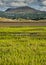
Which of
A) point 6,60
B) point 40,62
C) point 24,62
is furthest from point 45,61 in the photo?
point 6,60

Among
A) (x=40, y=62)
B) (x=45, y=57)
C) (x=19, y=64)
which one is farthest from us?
(x=45, y=57)

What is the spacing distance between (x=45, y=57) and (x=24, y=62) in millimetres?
3351

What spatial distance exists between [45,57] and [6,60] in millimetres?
3942

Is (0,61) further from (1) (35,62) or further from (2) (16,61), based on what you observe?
(1) (35,62)

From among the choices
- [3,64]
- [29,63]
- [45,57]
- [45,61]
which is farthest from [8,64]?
[45,57]

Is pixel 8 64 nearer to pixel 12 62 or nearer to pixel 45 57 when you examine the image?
pixel 12 62

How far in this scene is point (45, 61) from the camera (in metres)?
19.4

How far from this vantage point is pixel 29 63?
18.3 meters

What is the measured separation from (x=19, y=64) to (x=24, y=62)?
0.93 m

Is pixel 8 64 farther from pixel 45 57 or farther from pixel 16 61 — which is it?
pixel 45 57

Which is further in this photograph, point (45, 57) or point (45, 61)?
point (45, 57)

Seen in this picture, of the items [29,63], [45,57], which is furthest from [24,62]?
[45,57]

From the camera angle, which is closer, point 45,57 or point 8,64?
point 8,64

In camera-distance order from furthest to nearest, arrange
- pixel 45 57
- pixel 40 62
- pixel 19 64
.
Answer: pixel 45 57 → pixel 40 62 → pixel 19 64
